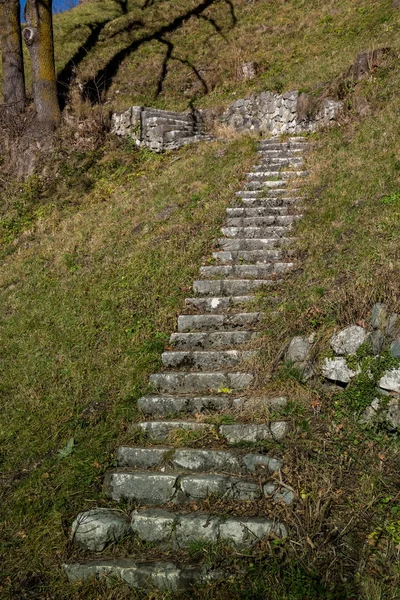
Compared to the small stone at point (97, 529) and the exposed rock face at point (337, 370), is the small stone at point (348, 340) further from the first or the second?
the small stone at point (97, 529)

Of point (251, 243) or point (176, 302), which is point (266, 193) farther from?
point (176, 302)

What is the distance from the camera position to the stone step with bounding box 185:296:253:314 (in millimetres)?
6645

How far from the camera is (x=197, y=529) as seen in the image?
386 centimetres

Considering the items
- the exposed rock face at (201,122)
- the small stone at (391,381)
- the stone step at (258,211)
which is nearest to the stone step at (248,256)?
the stone step at (258,211)

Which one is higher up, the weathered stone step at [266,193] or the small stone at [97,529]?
the weathered stone step at [266,193]

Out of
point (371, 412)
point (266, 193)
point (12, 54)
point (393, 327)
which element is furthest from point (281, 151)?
point (12, 54)

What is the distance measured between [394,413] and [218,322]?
8.82ft

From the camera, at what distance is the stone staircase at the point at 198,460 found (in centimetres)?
375

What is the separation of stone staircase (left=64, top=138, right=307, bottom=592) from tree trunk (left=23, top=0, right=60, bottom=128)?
8.93 metres

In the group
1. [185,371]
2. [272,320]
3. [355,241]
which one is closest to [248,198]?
[355,241]

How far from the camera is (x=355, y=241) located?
6570mm

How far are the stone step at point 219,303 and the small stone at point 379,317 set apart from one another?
2.09 m

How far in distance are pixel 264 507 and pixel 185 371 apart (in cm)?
211

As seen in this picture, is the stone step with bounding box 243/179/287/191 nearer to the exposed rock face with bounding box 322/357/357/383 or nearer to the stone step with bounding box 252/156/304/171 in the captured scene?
the stone step with bounding box 252/156/304/171
